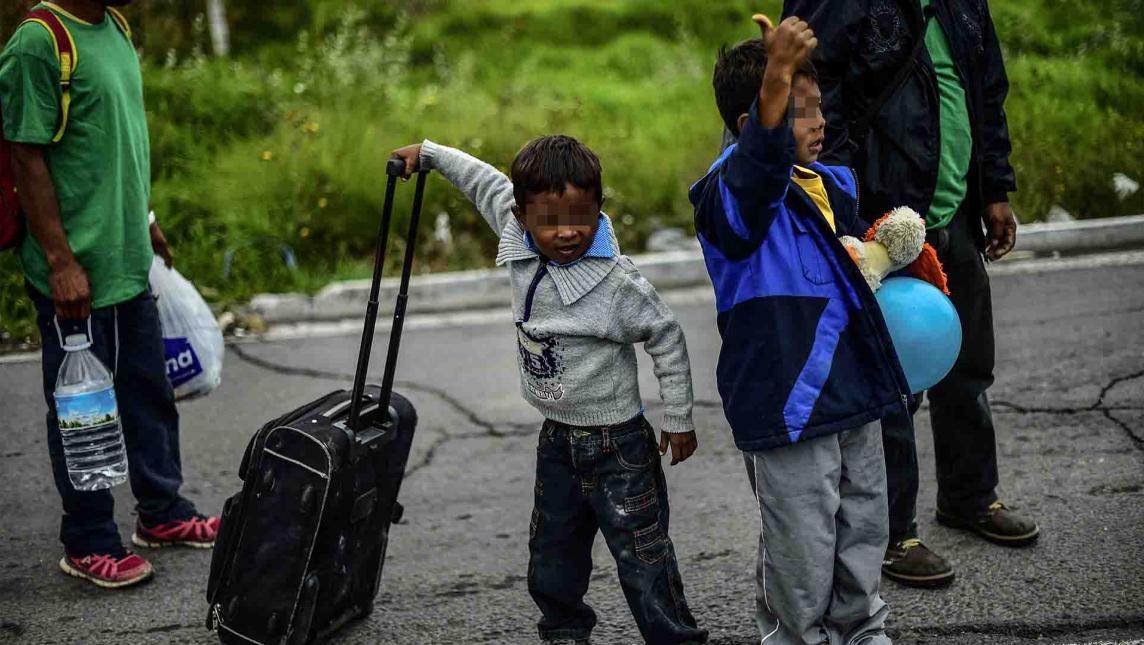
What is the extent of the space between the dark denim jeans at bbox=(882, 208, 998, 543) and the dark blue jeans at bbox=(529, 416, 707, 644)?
0.77m

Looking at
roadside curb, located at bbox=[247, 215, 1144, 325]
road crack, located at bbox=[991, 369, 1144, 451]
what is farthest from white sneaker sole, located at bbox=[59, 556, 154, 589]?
road crack, located at bbox=[991, 369, 1144, 451]

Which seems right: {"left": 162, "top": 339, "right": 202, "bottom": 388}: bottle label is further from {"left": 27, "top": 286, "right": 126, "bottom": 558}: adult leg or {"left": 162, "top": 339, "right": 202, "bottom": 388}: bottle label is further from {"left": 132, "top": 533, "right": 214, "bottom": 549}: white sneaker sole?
{"left": 132, "top": 533, "right": 214, "bottom": 549}: white sneaker sole

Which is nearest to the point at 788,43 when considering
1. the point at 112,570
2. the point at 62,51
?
the point at 62,51

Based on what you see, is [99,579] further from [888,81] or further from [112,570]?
[888,81]

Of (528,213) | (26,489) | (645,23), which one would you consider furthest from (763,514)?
(645,23)

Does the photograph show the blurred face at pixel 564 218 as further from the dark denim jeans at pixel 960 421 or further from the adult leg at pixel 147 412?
the adult leg at pixel 147 412

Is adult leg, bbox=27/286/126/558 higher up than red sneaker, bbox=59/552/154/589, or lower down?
higher up

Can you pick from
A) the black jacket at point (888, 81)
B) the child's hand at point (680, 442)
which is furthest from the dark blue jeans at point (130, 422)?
the black jacket at point (888, 81)

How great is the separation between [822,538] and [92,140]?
94.7 inches

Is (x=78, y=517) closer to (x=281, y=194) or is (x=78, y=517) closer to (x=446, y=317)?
(x=446, y=317)

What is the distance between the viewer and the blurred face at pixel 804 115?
2588mm

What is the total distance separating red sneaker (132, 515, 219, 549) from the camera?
13.3 ft

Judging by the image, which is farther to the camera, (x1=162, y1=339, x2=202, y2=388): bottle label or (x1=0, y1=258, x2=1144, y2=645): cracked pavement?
(x1=162, y1=339, x2=202, y2=388): bottle label

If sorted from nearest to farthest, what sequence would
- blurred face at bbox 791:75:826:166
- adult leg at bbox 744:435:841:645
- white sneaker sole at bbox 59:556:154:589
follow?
blurred face at bbox 791:75:826:166
adult leg at bbox 744:435:841:645
white sneaker sole at bbox 59:556:154:589
